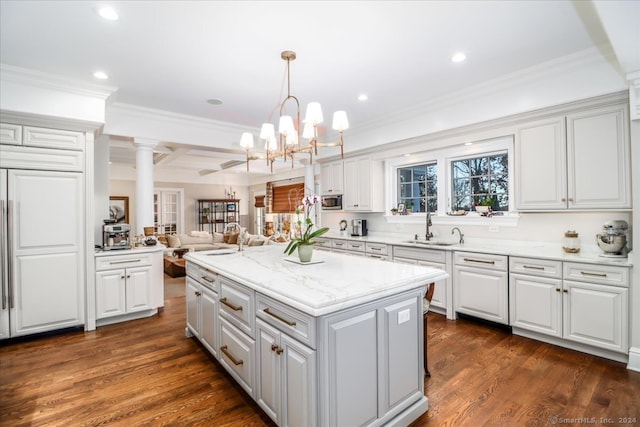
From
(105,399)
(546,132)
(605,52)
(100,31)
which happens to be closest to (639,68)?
(605,52)

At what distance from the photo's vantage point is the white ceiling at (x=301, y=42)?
2.16 meters

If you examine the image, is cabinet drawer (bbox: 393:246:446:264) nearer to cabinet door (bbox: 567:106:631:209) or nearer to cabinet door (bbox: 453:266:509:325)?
cabinet door (bbox: 453:266:509:325)

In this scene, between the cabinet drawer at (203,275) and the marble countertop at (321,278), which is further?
the cabinet drawer at (203,275)

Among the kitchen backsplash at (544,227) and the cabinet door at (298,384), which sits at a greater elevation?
the kitchen backsplash at (544,227)

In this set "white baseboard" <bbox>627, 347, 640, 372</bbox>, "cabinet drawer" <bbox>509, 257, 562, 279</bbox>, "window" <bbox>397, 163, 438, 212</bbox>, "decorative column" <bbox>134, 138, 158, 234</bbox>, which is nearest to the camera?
"white baseboard" <bbox>627, 347, 640, 372</bbox>

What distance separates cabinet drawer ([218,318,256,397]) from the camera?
6.79 feet

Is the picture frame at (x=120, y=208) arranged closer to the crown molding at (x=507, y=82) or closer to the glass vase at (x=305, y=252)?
the crown molding at (x=507, y=82)

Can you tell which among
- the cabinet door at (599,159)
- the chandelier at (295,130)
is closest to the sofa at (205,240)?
the chandelier at (295,130)

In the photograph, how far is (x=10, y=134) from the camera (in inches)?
125

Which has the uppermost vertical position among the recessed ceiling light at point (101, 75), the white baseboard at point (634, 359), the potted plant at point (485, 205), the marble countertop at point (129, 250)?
the recessed ceiling light at point (101, 75)

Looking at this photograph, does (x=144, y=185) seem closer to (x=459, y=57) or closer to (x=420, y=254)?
(x=420, y=254)

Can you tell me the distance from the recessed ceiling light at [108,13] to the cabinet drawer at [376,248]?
3711 mm

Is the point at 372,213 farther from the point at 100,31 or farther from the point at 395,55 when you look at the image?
the point at 100,31

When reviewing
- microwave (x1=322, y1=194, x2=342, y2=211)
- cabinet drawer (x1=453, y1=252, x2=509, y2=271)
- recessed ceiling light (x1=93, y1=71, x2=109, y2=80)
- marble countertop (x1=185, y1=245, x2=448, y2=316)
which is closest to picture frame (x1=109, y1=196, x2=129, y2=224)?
microwave (x1=322, y1=194, x2=342, y2=211)
